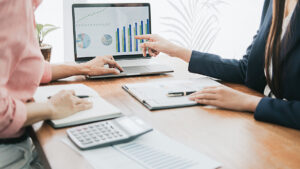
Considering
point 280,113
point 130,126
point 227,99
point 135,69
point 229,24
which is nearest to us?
point 130,126

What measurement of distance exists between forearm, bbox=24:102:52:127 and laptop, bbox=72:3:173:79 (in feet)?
2.07

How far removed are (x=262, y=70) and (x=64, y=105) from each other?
819 mm

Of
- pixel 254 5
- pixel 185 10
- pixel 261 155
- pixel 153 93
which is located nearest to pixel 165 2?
pixel 185 10

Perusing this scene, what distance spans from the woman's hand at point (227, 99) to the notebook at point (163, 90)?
4 cm

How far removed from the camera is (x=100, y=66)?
143 centimetres

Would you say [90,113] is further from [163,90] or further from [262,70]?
[262,70]

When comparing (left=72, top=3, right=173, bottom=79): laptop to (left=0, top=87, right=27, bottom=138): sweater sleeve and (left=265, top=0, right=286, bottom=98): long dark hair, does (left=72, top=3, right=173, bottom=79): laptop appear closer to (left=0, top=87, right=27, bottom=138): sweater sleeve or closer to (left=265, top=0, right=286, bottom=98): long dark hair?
(left=265, top=0, right=286, bottom=98): long dark hair

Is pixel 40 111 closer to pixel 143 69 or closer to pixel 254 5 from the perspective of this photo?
pixel 143 69

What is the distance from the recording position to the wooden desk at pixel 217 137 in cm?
73

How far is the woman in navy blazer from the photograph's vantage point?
99cm

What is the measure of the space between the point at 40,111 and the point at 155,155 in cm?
35

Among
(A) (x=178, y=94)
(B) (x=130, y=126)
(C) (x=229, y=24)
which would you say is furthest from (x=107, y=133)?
(C) (x=229, y=24)

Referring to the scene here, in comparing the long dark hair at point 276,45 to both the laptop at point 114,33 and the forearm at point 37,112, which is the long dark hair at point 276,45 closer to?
the laptop at point 114,33

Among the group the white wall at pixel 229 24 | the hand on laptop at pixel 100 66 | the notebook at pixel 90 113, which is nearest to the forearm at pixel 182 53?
the hand on laptop at pixel 100 66
